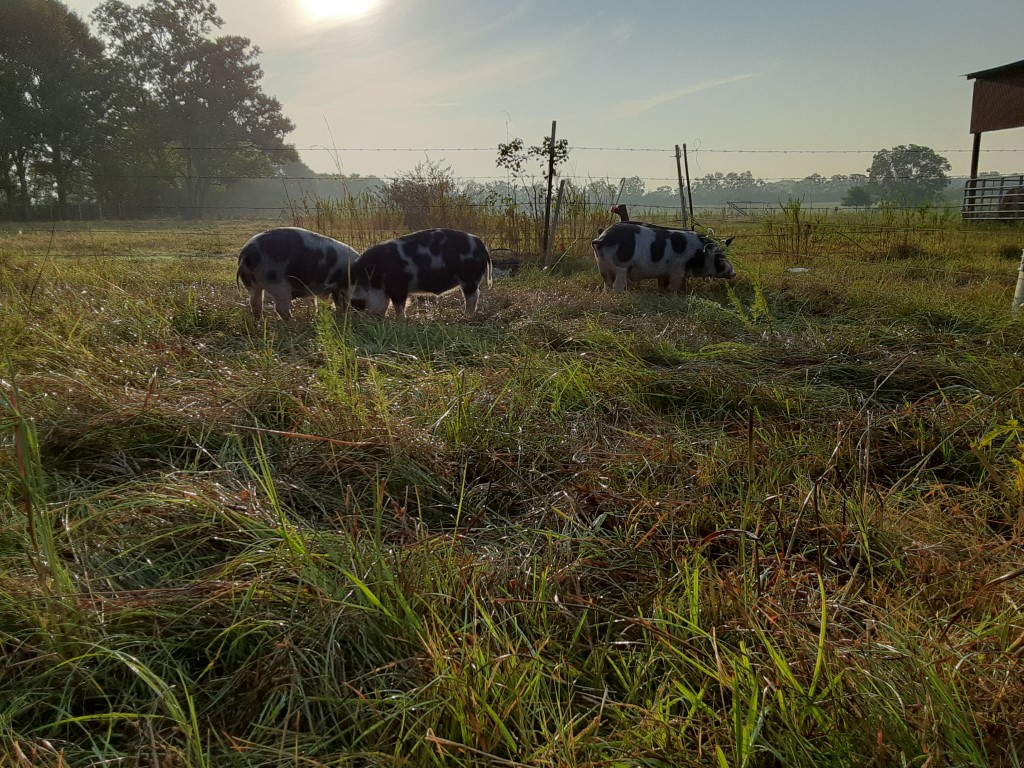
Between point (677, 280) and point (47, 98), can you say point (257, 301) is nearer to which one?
point (677, 280)

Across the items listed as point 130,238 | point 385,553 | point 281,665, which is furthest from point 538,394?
point 130,238

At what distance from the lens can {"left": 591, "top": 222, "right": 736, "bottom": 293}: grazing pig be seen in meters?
6.71

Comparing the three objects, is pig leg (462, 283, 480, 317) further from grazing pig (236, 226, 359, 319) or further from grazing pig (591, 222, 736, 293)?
grazing pig (591, 222, 736, 293)

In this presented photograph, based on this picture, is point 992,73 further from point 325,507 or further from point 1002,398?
point 325,507

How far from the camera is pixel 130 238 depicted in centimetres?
1345

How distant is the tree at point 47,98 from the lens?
27.8 m

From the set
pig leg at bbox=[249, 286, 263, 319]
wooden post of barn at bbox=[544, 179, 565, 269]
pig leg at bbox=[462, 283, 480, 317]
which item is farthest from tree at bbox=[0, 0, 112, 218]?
pig leg at bbox=[462, 283, 480, 317]

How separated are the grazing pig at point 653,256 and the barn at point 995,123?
1439 centimetres

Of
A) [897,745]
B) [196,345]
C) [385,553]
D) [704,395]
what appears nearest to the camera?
[897,745]

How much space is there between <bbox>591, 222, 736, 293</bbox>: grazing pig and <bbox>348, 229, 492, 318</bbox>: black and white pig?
1728 mm

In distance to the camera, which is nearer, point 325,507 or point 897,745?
point 897,745

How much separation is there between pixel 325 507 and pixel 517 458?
70cm

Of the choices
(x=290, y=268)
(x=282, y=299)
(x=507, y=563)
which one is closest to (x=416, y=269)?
(x=290, y=268)

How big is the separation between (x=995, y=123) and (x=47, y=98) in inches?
1547
